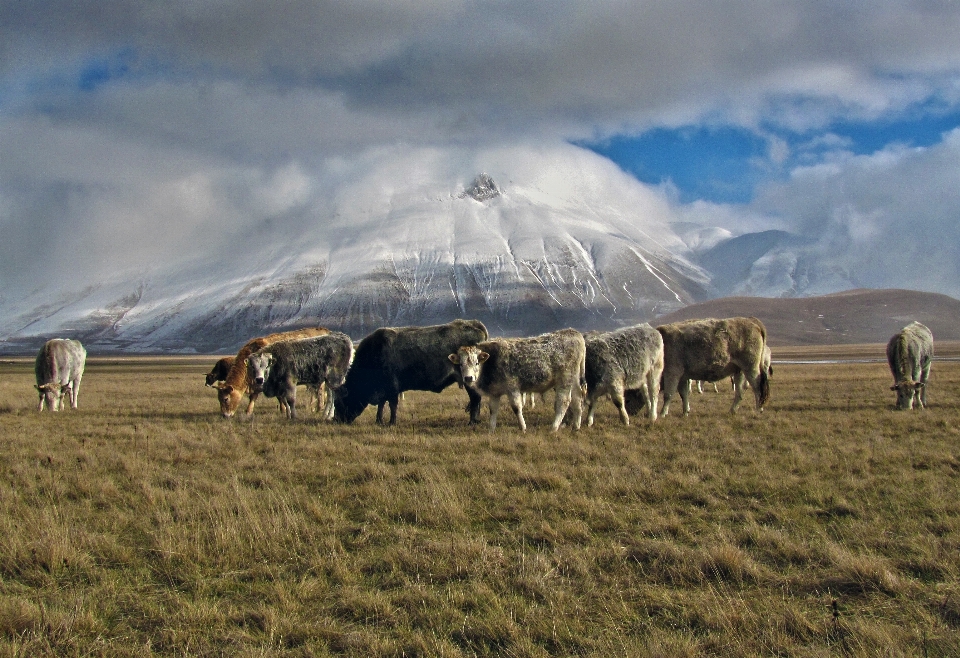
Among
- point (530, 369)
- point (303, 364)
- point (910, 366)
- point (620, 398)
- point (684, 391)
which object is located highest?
point (910, 366)

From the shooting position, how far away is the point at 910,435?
14227 mm

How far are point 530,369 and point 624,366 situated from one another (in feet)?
9.86

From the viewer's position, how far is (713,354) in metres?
19.2

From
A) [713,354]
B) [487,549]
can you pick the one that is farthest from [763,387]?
[487,549]

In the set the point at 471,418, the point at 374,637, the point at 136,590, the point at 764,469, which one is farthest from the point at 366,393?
the point at 374,637

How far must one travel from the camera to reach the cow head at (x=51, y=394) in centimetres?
2292

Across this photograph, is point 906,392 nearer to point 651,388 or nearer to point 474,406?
point 651,388

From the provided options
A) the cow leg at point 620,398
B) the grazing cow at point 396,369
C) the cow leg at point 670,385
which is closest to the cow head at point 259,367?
the grazing cow at point 396,369

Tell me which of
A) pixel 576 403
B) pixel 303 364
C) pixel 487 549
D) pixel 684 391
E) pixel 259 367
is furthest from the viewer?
pixel 303 364

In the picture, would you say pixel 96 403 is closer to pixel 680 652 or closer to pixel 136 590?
pixel 136 590

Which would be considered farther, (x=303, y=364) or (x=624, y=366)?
(x=303, y=364)

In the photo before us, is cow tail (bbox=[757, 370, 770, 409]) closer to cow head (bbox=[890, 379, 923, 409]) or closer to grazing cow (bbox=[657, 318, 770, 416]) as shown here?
grazing cow (bbox=[657, 318, 770, 416])

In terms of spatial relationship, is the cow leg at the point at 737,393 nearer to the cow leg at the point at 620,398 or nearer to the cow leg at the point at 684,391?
the cow leg at the point at 684,391

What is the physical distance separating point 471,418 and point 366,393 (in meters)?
3.14
